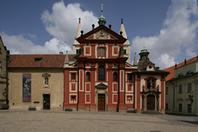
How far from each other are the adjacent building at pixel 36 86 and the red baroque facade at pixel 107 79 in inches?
70.6

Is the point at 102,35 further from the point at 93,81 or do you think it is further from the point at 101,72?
the point at 93,81

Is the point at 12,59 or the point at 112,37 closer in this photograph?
the point at 112,37

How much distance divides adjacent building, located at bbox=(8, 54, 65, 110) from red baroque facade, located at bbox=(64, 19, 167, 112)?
1793 millimetres

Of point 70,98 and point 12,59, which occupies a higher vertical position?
point 12,59

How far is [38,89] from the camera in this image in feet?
181

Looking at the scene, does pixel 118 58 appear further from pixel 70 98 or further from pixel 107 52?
pixel 70 98

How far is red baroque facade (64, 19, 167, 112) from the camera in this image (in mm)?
52781

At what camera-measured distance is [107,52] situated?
5441cm

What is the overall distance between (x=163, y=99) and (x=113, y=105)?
8.77 m

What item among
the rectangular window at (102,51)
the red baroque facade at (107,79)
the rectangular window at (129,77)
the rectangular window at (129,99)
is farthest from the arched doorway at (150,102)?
the rectangular window at (102,51)

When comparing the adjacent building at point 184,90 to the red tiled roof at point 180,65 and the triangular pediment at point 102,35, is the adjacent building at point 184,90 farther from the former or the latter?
the triangular pediment at point 102,35

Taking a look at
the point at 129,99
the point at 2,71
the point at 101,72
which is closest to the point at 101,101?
the point at 129,99

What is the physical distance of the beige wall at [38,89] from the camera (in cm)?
5472

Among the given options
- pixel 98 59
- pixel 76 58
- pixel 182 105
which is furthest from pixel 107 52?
pixel 182 105
